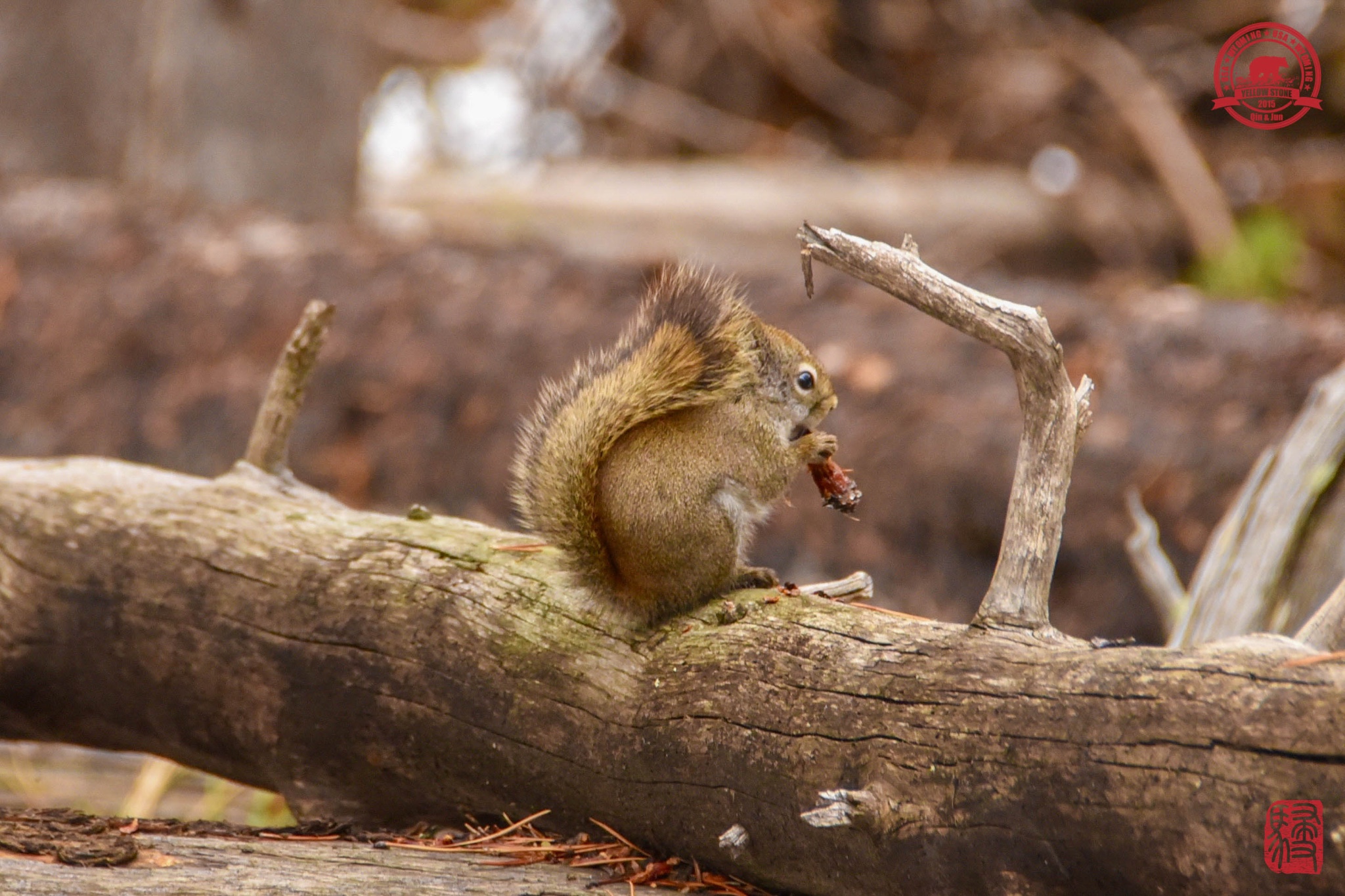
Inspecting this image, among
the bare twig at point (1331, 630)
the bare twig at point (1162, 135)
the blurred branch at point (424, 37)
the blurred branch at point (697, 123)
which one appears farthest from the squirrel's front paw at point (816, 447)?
the blurred branch at point (424, 37)

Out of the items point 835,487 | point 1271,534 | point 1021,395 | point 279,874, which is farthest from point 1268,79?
point 279,874

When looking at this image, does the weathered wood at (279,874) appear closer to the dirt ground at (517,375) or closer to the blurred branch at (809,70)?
the dirt ground at (517,375)

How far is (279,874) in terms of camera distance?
5.51 feet

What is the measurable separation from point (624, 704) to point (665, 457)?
16.0 inches

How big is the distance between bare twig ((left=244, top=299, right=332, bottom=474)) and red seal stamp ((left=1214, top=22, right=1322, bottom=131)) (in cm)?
193

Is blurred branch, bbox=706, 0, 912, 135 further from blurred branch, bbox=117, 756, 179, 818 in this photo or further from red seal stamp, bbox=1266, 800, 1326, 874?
red seal stamp, bbox=1266, 800, 1326, 874

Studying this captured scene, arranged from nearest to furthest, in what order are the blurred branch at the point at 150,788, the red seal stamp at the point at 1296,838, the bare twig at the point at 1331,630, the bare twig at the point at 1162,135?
the red seal stamp at the point at 1296,838 → the bare twig at the point at 1331,630 → the blurred branch at the point at 150,788 → the bare twig at the point at 1162,135

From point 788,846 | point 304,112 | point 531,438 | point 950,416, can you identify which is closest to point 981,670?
point 788,846

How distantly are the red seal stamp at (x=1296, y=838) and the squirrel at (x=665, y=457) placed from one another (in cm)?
92

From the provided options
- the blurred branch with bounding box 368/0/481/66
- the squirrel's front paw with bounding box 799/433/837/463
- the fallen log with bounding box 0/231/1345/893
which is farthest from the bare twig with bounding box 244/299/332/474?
the blurred branch with bounding box 368/0/481/66

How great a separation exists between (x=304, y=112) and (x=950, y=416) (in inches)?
162

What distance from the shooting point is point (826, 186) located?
7.27 metres

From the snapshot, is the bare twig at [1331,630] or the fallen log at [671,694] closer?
the fallen log at [671,694]

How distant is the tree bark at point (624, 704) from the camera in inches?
55.4
